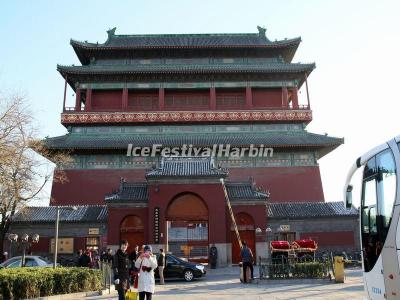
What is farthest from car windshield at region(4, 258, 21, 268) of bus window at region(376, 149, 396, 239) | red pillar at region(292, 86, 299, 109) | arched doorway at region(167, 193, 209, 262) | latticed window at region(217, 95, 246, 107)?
red pillar at region(292, 86, 299, 109)

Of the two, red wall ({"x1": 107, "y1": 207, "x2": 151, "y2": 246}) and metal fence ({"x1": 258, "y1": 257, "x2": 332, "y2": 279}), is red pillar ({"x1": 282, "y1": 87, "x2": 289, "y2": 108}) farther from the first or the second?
metal fence ({"x1": 258, "y1": 257, "x2": 332, "y2": 279})

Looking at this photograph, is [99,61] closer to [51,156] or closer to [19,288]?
[51,156]

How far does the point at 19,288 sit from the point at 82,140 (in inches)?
901

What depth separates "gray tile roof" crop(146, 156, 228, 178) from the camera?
2702 centimetres

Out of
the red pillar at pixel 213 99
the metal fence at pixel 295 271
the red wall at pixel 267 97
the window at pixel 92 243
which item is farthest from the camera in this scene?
the red wall at pixel 267 97

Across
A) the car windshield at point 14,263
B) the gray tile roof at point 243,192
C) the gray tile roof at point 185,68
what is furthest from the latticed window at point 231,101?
the car windshield at point 14,263

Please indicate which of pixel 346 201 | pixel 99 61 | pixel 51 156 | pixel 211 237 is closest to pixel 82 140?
pixel 51 156

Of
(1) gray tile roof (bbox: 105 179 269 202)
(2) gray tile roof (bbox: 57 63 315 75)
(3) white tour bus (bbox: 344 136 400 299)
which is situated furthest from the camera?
(2) gray tile roof (bbox: 57 63 315 75)

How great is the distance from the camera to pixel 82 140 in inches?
1358

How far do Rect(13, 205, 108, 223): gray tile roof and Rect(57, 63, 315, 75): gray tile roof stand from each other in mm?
11950

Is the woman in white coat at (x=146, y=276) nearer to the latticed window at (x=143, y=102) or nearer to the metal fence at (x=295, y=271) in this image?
the metal fence at (x=295, y=271)

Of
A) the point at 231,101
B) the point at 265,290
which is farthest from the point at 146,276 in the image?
the point at 231,101

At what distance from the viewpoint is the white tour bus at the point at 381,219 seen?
304 inches

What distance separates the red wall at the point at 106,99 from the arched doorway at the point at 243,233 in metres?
15.0
